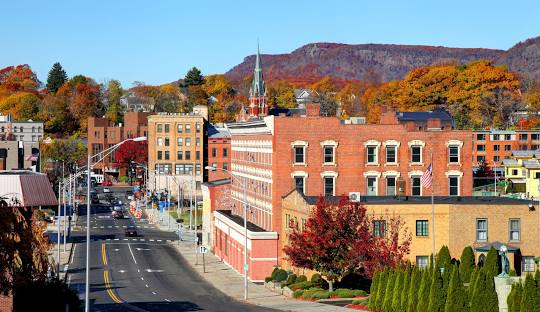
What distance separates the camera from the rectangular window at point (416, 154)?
294 ft

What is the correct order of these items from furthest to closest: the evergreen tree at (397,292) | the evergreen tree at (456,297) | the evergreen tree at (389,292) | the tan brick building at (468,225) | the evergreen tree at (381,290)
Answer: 1. the tan brick building at (468,225)
2. the evergreen tree at (381,290)
3. the evergreen tree at (389,292)
4. the evergreen tree at (397,292)
5. the evergreen tree at (456,297)

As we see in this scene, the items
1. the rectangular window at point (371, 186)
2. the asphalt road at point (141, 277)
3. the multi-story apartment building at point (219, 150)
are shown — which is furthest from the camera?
the multi-story apartment building at point (219, 150)

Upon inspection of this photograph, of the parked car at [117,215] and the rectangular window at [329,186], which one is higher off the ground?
the rectangular window at [329,186]

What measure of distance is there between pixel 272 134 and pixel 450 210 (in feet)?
62.0

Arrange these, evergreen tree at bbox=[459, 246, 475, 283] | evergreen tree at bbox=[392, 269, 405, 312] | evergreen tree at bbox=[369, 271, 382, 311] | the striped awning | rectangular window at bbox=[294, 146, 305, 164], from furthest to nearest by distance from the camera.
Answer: rectangular window at bbox=[294, 146, 305, 164], evergreen tree at bbox=[459, 246, 475, 283], evergreen tree at bbox=[369, 271, 382, 311], evergreen tree at bbox=[392, 269, 405, 312], the striped awning

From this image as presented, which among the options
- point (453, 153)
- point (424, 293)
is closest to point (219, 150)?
point (453, 153)

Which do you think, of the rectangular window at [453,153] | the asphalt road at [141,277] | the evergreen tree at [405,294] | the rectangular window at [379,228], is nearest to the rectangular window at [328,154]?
the rectangular window at [453,153]

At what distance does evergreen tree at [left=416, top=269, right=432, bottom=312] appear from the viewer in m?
55.4

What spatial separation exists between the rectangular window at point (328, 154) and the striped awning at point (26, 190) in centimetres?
4765

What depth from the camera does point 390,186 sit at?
295 feet

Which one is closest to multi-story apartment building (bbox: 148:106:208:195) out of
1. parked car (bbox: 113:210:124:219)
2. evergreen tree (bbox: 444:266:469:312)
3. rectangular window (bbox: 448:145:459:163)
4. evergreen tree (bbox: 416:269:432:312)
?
parked car (bbox: 113:210:124:219)

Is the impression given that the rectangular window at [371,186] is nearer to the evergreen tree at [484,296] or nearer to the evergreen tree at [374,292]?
the evergreen tree at [374,292]

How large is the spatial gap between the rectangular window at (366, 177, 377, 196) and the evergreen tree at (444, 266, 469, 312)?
35.8m

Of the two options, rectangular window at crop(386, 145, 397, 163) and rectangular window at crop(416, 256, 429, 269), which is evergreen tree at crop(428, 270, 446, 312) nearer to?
rectangular window at crop(416, 256, 429, 269)
